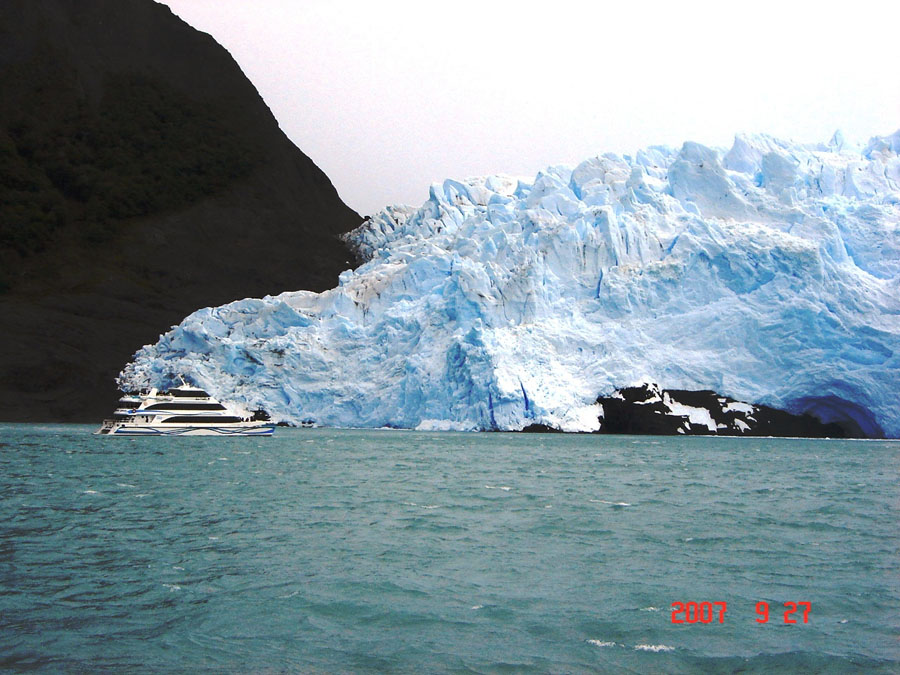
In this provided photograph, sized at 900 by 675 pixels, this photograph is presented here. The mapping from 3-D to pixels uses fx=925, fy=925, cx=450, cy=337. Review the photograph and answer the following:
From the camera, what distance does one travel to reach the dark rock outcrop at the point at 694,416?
32.9m

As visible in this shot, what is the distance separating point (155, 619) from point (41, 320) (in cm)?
4420

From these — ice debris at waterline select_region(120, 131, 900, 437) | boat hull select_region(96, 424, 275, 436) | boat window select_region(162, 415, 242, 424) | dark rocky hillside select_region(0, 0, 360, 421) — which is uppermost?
dark rocky hillside select_region(0, 0, 360, 421)

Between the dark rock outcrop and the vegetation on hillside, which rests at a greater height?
the vegetation on hillside

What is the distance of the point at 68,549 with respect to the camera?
34.4 feet

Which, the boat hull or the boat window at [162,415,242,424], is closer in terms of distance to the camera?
the boat hull

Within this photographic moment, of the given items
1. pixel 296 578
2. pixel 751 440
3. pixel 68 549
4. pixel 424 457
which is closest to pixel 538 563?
pixel 296 578

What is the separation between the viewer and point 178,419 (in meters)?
33.0

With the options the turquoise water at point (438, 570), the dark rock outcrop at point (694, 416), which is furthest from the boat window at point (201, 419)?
the dark rock outcrop at point (694, 416)

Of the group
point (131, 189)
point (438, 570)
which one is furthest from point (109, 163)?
point (438, 570)

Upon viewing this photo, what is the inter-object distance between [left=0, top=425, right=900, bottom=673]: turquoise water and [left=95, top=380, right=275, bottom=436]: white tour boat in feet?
40.4
